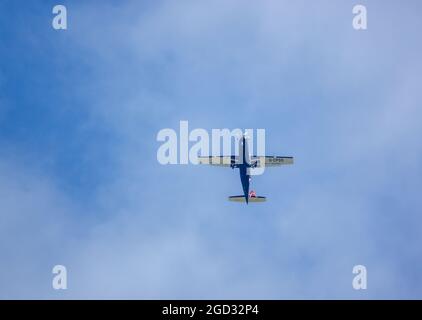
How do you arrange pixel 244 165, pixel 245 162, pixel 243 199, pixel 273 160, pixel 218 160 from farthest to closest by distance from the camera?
1. pixel 273 160
2. pixel 218 160
3. pixel 243 199
4. pixel 244 165
5. pixel 245 162

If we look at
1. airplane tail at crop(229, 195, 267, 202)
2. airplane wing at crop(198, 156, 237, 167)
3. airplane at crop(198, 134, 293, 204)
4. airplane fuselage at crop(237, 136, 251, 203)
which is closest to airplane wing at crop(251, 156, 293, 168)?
airplane at crop(198, 134, 293, 204)

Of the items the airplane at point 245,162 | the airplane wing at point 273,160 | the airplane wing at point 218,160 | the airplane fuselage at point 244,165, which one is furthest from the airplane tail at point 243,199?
the airplane wing at point 273,160

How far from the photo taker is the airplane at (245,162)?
92.1m

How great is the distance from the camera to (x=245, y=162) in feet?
309

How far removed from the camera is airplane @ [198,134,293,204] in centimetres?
9212

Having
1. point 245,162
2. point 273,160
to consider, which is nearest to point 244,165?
point 245,162

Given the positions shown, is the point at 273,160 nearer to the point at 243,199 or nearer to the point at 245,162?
the point at 243,199

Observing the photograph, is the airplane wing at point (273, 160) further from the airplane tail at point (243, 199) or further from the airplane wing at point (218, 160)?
the airplane tail at point (243, 199)

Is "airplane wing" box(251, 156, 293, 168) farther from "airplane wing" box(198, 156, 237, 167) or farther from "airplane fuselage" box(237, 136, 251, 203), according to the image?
"airplane fuselage" box(237, 136, 251, 203)

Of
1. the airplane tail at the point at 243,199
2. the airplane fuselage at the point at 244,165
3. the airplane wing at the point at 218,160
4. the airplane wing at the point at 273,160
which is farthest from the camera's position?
the airplane wing at the point at 273,160
